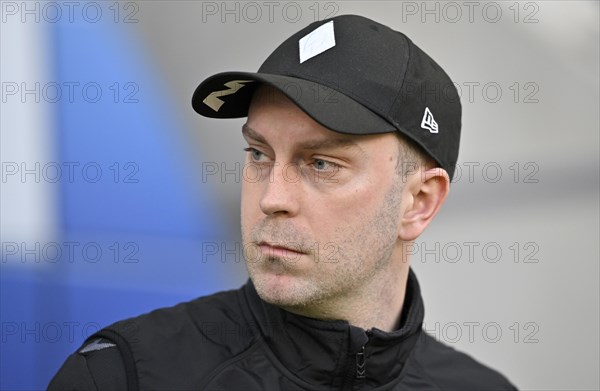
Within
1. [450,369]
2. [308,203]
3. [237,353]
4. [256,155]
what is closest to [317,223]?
[308,203]

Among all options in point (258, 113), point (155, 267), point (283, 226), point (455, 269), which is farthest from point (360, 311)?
point (455, 269)

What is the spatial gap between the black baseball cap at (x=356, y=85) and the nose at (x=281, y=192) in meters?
0.11

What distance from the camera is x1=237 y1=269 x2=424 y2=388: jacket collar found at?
138 centimetres

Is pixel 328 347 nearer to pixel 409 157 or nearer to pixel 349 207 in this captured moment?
pixel 349 207

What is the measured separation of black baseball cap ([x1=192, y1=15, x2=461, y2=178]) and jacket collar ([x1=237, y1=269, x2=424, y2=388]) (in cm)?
33

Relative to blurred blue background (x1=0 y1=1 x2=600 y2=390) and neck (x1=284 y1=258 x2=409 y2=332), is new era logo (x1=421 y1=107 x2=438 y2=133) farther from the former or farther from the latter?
blurred blue background (x1=0 y1=1 x2=600 y2=390)

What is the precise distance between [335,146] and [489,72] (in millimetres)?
1378

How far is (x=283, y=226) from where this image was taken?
134 centimetres

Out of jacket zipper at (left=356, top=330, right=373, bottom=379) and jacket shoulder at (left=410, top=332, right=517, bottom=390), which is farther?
jacket shoulder at (left=410, top=332, right=517, bottom=390)

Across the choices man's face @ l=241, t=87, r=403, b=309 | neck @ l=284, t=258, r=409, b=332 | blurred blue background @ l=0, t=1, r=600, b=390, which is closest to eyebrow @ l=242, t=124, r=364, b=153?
man's face @ l=241, t=87, r=403, b=309

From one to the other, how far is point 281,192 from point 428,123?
0.31 metres

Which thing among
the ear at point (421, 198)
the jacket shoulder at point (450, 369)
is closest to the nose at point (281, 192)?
the ear at point (421, 198)

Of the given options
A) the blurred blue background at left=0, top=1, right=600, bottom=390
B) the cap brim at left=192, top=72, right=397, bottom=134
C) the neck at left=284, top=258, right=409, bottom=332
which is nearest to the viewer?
the cap brim at left=192, top=72, right=397, bottom=134

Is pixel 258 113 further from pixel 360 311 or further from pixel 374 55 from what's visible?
pixel 360 311
